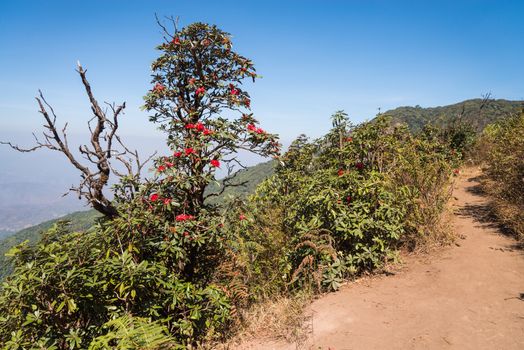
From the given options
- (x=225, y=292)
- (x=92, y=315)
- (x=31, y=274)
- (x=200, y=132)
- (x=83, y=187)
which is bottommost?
(x=225, y=292)

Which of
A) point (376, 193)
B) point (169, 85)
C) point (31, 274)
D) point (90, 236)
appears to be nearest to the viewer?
point (31, 274)

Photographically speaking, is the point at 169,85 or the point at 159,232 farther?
the point at 169,85

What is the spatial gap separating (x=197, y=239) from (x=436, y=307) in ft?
11.4

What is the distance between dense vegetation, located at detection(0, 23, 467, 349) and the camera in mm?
3381

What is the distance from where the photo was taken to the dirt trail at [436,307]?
345cm

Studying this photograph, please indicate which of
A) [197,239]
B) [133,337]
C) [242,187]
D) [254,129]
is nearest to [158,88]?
[254,129]

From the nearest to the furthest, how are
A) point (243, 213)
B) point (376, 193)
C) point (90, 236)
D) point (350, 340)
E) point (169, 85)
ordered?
point (350, 340) < point (90, 236) < point (243, 213) < point (169, 85) < point (376, 193)

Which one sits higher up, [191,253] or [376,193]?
Answer: [376,193]

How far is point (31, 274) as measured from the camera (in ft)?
10.3

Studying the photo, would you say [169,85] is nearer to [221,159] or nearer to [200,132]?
[200,132]

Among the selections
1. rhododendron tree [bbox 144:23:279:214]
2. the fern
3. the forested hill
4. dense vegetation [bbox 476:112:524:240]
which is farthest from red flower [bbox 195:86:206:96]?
the forested hill

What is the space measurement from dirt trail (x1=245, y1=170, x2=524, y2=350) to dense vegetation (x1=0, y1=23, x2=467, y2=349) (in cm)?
51

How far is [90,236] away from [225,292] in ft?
7.10

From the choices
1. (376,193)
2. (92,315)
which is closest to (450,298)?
(376,193)
